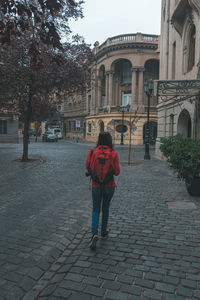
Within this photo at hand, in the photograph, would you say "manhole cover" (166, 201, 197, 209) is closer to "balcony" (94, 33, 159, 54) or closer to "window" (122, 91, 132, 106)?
"balcony" (94, 33, 159, 54)

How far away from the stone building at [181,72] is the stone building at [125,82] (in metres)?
13.8

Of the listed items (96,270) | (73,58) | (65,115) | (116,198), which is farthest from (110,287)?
(65,115)

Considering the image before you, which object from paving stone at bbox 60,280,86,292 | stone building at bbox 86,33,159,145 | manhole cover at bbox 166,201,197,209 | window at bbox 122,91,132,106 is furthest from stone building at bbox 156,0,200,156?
window at bbox 122,91,132,106

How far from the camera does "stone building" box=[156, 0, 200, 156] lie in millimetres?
10632

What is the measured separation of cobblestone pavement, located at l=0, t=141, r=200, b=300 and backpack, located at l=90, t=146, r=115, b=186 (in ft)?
3.31

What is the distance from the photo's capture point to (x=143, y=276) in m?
3.03

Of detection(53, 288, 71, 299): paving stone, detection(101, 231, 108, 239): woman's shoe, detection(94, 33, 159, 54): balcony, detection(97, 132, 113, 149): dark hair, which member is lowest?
detection(53, 288, 71, 299): paving stone

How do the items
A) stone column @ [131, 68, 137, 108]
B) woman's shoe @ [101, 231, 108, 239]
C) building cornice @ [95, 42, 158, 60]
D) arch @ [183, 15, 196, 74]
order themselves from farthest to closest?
stone column @ [131, 68, 137, 108], building cornice @ [95, 42, 158, 60], arch @ [183, 15, 196, 74], woman's shoe @ [101, 231, 108, 239]

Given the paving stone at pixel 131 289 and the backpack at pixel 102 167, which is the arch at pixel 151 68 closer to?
the backpack at pixel 102 167

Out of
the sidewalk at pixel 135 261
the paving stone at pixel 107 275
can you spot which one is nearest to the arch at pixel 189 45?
the sidewalk at pixel 135 261

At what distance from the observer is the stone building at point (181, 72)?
1063cm

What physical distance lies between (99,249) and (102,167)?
46.9 inches

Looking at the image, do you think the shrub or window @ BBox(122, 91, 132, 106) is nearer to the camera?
the shrub

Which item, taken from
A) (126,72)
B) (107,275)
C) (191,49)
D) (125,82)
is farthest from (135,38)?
(107,275)
